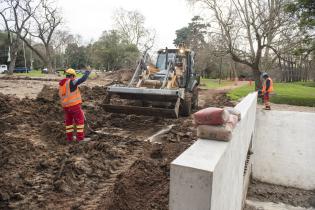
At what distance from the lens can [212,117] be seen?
10.8ft

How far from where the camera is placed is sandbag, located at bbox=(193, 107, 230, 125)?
3232 mm

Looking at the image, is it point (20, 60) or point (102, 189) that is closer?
point (102, 189)

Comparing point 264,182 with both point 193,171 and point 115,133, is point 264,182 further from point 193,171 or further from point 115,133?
point 193,171

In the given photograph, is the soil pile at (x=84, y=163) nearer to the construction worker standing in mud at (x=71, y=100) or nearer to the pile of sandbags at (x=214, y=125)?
the construction worker standing in mud at (x=71, y=100)

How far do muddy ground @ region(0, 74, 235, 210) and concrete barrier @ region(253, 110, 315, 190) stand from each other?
142 inches

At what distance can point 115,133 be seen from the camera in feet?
24.9

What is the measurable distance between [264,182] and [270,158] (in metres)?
1.09

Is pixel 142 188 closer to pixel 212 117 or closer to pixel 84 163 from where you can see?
pixel 84 163

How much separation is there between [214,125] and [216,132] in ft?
0.35

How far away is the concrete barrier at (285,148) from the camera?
33.1ft

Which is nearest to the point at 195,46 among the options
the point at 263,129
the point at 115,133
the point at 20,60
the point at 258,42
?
the point at 258,42

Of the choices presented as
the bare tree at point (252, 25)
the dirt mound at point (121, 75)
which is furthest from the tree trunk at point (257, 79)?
the dirt mound at point (121, 75)

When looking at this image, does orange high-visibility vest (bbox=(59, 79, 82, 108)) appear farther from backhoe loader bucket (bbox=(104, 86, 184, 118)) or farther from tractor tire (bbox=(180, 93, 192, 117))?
tractor tire (bbox=(180, 93, 192, 117))

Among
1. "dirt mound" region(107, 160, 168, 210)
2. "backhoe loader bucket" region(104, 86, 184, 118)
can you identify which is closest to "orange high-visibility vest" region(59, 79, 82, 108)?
"backhoe loader bucket" region(104, 86, 184, 118)
